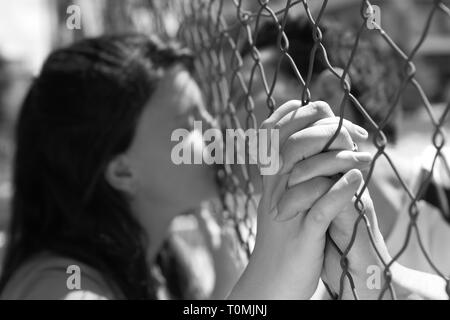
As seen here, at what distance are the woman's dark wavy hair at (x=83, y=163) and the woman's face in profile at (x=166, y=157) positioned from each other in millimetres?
25

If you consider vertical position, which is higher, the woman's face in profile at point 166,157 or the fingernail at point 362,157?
the fingernail at point 362,157

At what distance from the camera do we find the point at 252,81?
3.75 ft

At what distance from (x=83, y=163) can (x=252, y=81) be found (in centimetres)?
44

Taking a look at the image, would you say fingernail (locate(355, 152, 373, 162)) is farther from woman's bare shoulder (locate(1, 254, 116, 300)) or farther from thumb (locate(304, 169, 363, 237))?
woman's bare shoulder (locate(1, 254, 116, 300))

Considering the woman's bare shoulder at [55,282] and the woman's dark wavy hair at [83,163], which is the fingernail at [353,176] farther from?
the woman's dark wavy hair at [83,163]

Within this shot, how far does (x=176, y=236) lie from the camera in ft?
6.11

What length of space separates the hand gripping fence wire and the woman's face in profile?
0.24 feet

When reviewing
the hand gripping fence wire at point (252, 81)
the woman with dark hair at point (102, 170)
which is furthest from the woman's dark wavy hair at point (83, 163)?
the hand gripping fence wire at point (252, 81)

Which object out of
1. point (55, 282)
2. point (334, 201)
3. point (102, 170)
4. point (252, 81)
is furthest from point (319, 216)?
point (102, 170)

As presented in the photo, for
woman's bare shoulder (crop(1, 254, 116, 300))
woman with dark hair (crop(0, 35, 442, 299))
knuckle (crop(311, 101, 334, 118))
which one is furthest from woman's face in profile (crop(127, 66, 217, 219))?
knuckle (crop(311, 101, 334, 118))

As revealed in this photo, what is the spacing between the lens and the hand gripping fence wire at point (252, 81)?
63cm

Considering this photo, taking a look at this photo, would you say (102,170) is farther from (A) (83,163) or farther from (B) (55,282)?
(B) (55,282)

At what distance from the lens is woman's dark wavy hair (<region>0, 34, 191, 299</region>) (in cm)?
131
